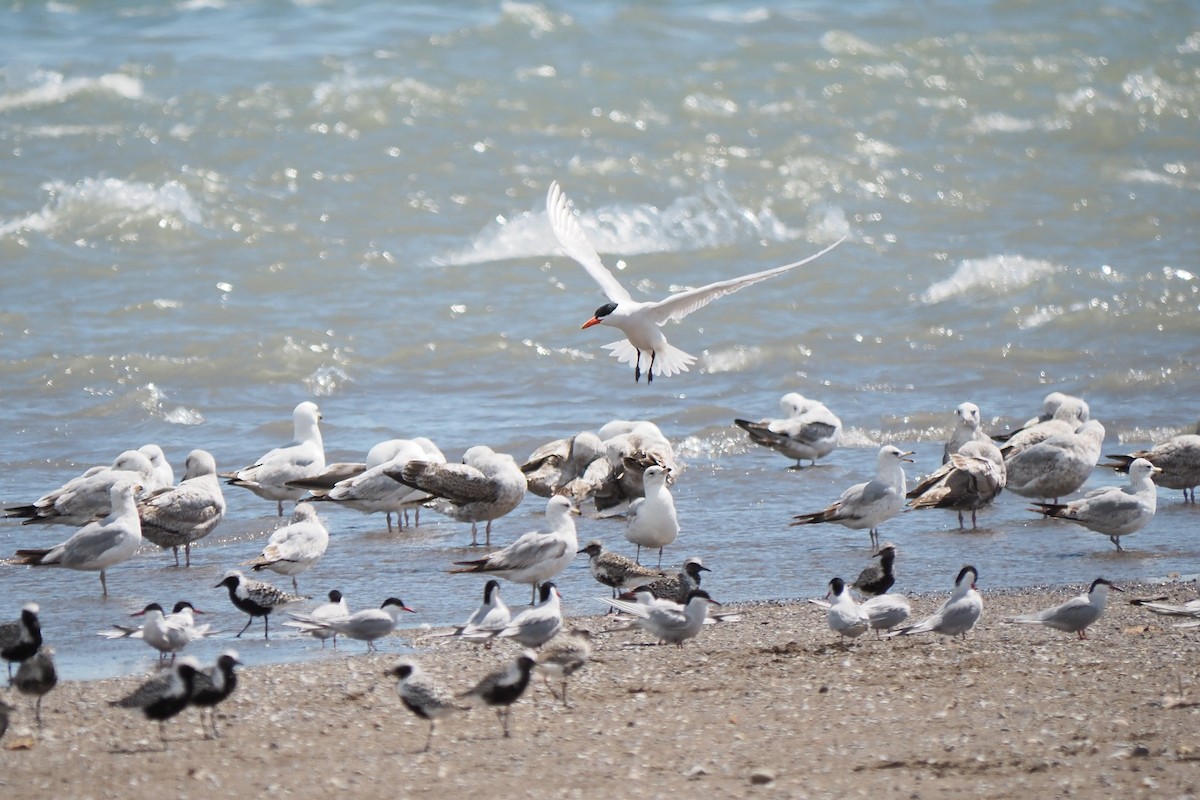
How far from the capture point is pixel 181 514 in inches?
397

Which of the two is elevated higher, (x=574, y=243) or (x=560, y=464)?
(x=574, y=243)

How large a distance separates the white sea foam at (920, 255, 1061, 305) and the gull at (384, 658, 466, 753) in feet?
45.5

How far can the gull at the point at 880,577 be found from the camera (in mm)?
8898

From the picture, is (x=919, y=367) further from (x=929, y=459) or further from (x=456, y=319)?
(x=456, y=319)

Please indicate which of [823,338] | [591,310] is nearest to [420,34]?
[591,310]

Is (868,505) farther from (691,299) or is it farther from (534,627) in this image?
(534,627)

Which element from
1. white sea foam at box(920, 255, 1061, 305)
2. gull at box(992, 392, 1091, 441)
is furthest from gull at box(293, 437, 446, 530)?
white sea foam at box(920, 255, 1061, 305)

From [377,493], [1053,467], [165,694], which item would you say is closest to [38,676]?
[165,694]

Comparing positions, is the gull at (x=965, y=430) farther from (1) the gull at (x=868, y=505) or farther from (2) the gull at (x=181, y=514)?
(2) the gull at (x=181, y=514)

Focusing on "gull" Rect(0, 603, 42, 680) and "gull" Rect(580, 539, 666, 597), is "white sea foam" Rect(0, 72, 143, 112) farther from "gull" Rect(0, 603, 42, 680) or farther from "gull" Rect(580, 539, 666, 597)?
"gull" Rect(0, 603, 42, 680)

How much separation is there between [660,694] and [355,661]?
159cm

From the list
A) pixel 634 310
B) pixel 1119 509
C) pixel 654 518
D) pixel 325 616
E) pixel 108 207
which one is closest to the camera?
pixel 325 616

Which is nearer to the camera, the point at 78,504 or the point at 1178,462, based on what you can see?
the point at 78,504

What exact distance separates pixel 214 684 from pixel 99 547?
3048 millimetres
